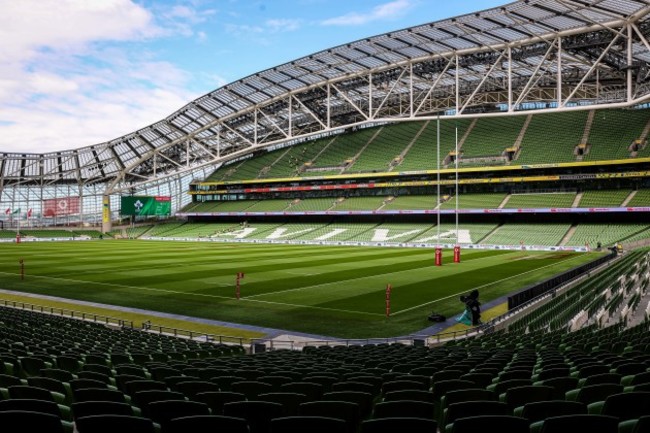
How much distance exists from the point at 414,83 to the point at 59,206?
70092 millimetres

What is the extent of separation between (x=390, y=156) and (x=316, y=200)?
1493 centimetres

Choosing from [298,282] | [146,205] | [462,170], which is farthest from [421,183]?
[146,205]

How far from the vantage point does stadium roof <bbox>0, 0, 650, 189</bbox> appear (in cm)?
4869

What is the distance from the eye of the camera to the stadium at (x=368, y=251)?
205 inches

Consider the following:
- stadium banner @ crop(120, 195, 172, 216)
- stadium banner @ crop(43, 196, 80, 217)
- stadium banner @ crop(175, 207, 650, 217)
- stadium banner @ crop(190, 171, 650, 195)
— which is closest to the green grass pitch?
stadium banner @ crop(175, 207, 650, 217)

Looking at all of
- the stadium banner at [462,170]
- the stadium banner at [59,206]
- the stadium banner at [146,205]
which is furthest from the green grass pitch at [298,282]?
the stadium banner at [59,206]

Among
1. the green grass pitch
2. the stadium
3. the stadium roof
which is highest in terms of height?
the stadium roof

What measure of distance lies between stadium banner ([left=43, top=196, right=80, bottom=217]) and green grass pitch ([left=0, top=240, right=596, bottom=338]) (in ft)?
148

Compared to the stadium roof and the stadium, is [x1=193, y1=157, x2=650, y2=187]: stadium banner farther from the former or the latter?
the stadium roof

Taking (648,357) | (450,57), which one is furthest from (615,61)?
(648,357)

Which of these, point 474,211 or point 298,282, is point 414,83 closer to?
point 474,211

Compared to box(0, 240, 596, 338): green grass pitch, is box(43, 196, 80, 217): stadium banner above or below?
above

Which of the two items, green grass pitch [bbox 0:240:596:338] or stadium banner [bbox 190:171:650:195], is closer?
green grass pitch [bbox 0:240:596:338]

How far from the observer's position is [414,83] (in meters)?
71.3
